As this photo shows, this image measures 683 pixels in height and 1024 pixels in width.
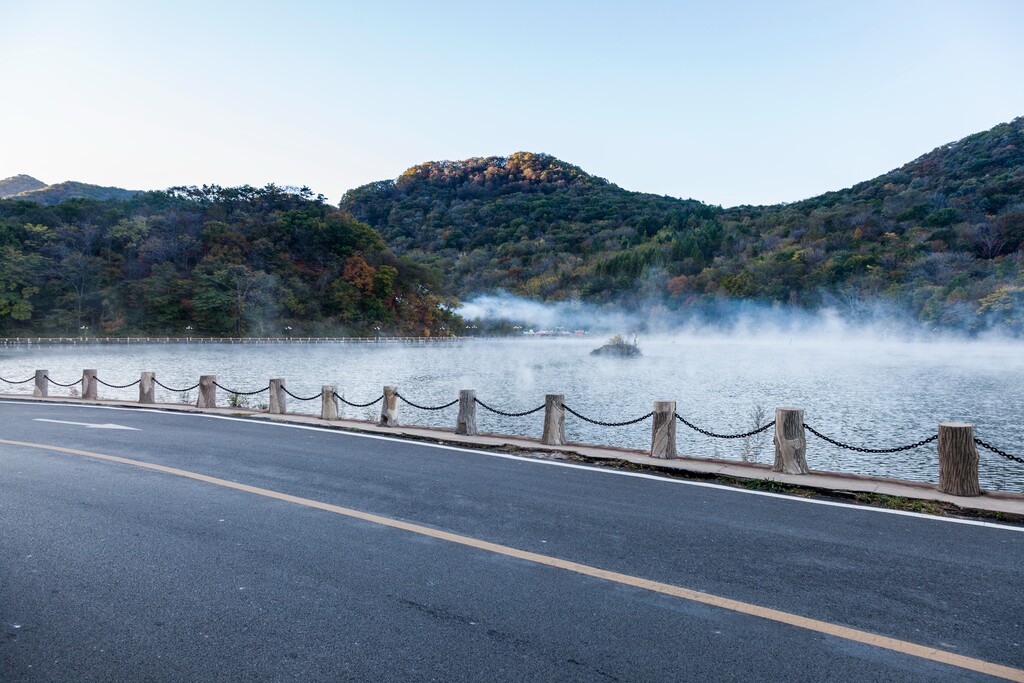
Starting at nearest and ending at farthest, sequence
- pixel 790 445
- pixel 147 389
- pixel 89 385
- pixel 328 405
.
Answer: pixel 790 445 < pixel 328 405 < pixel 147 389 < pixel 89 385

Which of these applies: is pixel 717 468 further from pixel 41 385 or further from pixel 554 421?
pixel 41 385

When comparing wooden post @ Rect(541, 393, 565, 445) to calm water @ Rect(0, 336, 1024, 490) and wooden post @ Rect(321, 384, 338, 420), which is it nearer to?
wooden post @ Rect(321, 384, 338, 420)

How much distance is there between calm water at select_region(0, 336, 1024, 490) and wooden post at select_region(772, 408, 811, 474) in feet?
30.8

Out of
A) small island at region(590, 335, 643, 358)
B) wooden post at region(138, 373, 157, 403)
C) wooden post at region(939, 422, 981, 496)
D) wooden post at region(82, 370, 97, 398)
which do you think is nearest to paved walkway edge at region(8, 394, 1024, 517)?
wooden post at region(939, 422, 981, 496)

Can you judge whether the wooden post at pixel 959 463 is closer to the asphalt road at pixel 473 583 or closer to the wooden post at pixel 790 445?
the asphalt road at pixel 473 583

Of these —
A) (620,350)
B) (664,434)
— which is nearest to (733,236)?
(620,350)

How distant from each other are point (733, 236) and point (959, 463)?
125 metres

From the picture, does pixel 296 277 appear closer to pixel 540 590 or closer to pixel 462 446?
pixel 462 446

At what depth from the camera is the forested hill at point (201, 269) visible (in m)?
90.3

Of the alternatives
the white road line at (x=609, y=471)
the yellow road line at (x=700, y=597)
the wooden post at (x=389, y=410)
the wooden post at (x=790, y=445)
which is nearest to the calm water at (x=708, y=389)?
the wooden post at (x=389, y=410)

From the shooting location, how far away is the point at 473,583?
4934 millimetres

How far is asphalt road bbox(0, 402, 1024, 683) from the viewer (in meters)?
3.78

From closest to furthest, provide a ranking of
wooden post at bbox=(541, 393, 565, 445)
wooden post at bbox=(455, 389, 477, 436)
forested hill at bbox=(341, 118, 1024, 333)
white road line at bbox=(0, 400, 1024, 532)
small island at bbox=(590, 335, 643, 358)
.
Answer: white road line at bbox=(0, 400, 1024, 532) → wooden post at bbox=(541, 393, 565, 445) → wooden post at bbox=(455, 389, 477, 436) → small island at bbox=(590, 335, 643, 358) → forested hill at bbox=(341, 118, 1024, 333)

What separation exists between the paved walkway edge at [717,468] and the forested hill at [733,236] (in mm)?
82385
